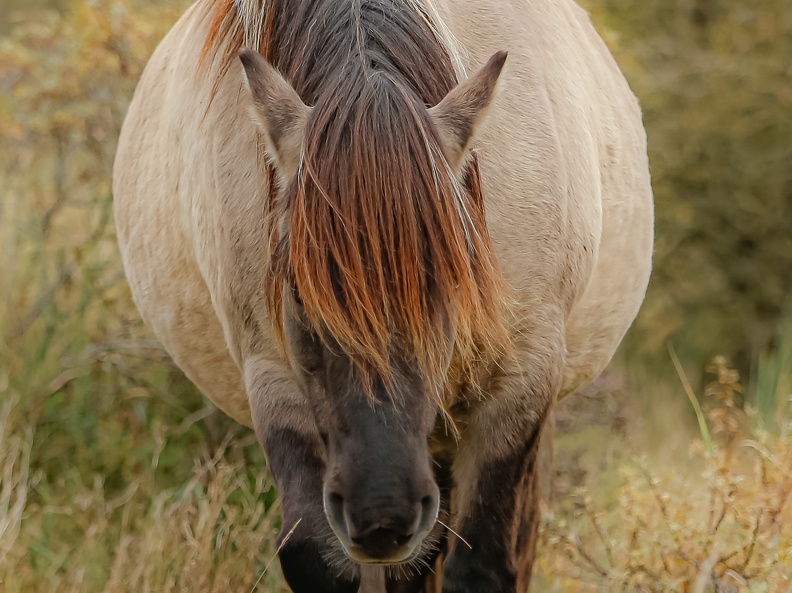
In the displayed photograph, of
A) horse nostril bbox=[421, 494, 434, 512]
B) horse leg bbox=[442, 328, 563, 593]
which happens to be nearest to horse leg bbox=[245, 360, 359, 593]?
horse leg bbox=[442, 328, 563, 593]

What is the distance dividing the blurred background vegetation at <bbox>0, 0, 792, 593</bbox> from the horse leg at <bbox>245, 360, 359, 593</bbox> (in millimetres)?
864

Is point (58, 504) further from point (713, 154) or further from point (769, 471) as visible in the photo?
point (713, 154)

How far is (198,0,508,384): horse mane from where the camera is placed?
211 cm

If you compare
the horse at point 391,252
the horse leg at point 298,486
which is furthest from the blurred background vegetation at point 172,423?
the horse leg at point 298,486

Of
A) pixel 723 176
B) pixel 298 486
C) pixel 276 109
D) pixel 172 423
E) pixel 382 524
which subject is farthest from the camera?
pixel 723 176

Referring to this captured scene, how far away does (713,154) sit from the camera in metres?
8.08

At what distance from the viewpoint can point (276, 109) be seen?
7.37 feet

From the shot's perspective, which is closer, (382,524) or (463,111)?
(382,524)

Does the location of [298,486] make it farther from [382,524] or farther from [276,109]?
[276,109]

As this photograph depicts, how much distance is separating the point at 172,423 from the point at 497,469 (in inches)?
94.2

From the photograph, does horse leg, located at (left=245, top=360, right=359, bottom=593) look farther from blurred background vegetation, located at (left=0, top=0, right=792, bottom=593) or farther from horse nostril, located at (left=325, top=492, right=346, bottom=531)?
blurred background vegetation, located at (left=0, top=0, right=792, bottom=593)

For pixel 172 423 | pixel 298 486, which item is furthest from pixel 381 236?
pixel 172 423

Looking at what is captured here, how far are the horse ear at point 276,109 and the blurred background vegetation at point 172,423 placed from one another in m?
1.44

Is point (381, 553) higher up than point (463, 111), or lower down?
lower down
